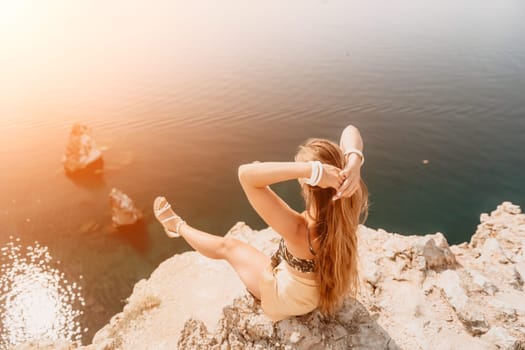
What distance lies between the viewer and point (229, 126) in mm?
35375

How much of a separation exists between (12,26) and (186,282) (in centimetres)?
12373

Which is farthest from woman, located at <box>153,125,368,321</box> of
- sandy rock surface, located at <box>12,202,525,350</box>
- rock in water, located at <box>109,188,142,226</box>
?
rock in water, located at <box>109,188,142,226</box>

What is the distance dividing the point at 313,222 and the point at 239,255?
66.2 inches

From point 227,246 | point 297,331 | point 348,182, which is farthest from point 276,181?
point 297,331

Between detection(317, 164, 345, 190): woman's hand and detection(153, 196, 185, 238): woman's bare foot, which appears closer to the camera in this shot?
detection(317, 164, 345, 190): woman's hand

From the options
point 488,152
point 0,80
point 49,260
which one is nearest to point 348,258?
point 49,260

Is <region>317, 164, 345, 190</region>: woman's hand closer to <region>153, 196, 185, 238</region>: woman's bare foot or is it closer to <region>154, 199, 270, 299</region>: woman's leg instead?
<region>154, 199, 270, 299</region>: woman's leg

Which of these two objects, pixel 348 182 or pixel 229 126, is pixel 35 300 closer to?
pixel 348 182

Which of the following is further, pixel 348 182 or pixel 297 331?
pixel 297 331

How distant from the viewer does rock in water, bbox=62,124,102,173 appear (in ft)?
93.0

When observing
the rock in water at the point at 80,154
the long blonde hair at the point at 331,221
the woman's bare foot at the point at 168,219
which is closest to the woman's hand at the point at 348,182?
the long blonde hair at the point at 331,221

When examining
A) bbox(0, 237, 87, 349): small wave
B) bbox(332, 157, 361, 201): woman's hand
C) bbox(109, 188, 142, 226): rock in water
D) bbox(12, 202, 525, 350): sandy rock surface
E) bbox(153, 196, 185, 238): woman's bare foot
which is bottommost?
bbox(0, 237, 87, 349): small wave

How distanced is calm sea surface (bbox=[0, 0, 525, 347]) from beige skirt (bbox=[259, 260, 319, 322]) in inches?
603

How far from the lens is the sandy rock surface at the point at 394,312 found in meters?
4.76
